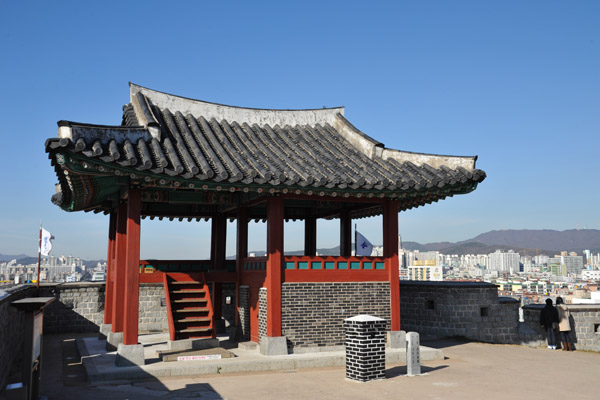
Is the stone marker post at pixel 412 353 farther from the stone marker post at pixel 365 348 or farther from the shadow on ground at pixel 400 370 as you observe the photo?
the stone marker post at pixel 365 348

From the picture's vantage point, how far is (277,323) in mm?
13641

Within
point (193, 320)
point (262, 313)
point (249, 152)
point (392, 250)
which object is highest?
point (249, 152)

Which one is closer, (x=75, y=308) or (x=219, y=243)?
(x=219, y=243)

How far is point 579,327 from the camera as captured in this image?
1966 centimetres

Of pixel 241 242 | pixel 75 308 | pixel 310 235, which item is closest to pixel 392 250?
pixel 241 242

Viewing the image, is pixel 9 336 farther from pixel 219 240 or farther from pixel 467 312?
pixel 467 312

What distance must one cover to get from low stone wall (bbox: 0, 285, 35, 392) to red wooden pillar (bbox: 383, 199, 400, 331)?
994 cm

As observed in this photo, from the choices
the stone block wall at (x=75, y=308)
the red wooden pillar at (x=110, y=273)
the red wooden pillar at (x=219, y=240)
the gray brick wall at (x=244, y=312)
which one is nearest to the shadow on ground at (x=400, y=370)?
the gray brick wall at (x=244, y=312)

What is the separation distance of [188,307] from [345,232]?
6511mm

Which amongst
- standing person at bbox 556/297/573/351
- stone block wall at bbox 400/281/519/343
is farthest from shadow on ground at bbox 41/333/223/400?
standing person at bbox 556/297/573/351

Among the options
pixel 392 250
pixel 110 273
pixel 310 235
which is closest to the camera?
pixel 392 250

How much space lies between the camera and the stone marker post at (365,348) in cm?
1141

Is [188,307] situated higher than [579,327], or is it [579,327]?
[188,307]

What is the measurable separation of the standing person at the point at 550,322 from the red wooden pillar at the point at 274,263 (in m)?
10.9
